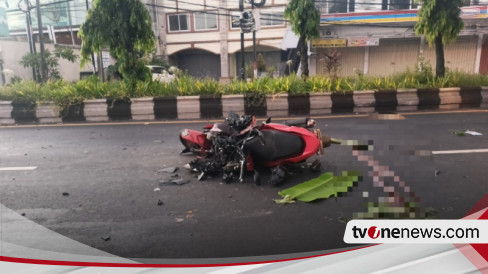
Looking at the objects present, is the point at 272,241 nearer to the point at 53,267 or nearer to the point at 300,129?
the point at 53,267

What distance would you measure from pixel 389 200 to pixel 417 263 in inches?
15.2

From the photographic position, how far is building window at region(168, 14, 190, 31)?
93.3 feet

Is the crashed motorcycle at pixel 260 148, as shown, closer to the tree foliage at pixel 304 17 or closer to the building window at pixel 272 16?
the tree foliage at pixel 304 17

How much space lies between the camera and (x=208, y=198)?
112 inches

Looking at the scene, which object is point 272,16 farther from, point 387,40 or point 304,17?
point 304,17

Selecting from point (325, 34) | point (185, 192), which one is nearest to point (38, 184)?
point (185, 192)

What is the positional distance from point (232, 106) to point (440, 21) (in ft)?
17.8

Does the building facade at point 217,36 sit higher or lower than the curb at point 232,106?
higher

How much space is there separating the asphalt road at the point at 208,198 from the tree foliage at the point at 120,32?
148 inches

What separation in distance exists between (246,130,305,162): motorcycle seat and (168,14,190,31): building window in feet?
89.9

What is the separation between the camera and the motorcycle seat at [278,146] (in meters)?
3.16

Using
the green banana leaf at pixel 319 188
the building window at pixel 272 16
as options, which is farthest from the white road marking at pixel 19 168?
the building window at pixel 272 16

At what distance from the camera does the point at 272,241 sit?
207cm

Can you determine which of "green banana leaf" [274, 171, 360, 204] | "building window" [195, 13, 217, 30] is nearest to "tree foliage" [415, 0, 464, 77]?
"green banana leaf" [274, 171, 360, 204]
